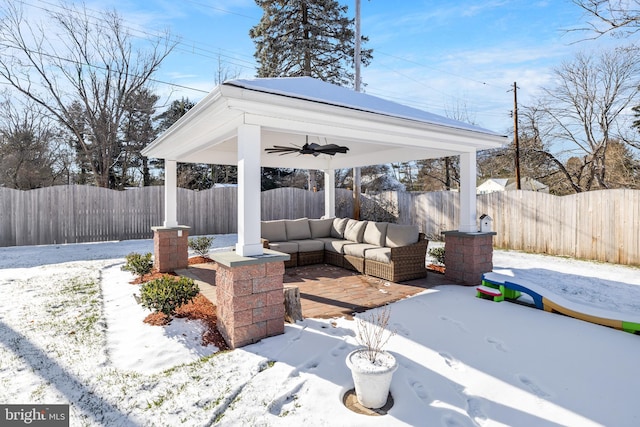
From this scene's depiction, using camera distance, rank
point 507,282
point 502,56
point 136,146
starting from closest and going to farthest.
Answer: point 507,282
point 502,56
point 136,146

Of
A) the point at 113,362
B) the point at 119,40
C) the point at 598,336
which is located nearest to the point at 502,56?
the point at 598,336

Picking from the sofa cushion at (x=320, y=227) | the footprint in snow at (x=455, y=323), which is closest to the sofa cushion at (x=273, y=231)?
the sofa cushion at (x=320, y=227)

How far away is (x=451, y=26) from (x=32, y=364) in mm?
11084

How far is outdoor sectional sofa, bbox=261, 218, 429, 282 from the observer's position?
18.8 feet

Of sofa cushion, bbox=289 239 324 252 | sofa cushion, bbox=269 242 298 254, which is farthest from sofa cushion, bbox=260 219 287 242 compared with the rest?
sofa cushion, bbox=269 242 298 254

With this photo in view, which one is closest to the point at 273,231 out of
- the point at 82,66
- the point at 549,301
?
the point at 549,301

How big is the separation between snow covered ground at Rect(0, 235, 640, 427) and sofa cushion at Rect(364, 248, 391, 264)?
1.02 meters

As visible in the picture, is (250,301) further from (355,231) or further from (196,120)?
(355,231)

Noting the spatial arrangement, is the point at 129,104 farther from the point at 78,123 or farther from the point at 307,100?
the point at 307,100

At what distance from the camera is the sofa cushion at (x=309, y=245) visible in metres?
6.83

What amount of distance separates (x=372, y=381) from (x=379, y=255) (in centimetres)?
364


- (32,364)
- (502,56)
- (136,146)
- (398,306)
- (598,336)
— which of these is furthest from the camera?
(136,146)

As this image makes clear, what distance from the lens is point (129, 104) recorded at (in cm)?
1573

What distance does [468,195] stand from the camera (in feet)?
19.1
